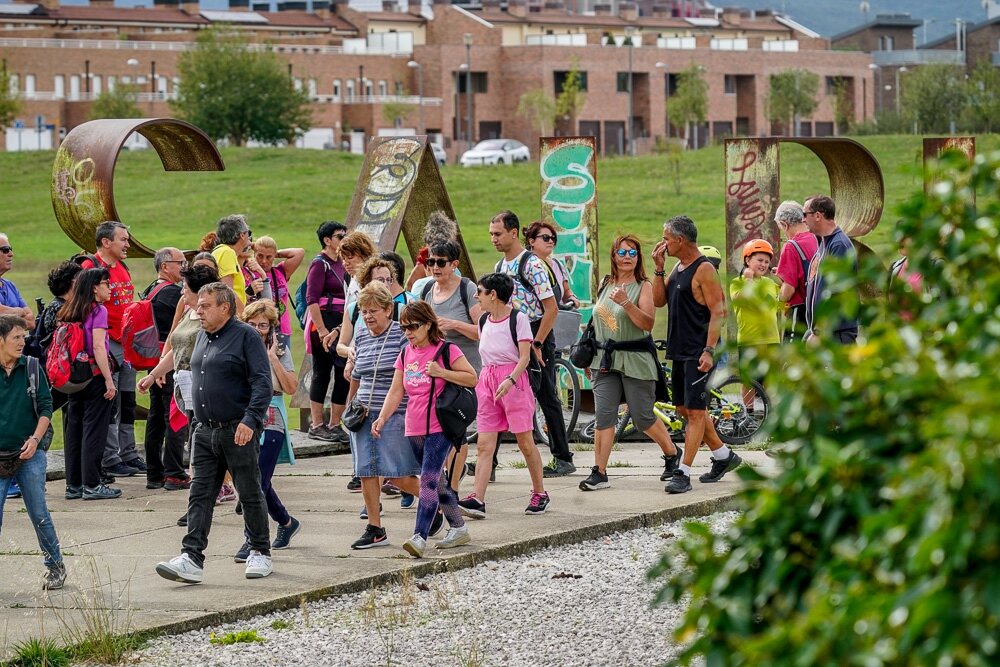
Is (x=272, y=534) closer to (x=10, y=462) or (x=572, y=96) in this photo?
(x=10, y=462)

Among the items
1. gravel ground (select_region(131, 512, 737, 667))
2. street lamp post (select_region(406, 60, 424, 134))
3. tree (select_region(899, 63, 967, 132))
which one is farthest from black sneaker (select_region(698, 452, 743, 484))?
street lamp post (select_region(406, 60, 424, 134))

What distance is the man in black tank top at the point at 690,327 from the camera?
888 centimetres

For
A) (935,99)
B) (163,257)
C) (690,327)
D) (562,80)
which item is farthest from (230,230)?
(562,80)

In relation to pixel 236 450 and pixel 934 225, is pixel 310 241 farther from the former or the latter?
pixel 934 225

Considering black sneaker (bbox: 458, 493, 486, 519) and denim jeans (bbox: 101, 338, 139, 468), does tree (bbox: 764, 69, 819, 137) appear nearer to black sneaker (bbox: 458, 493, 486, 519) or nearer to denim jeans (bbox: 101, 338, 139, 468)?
denim jeans (bbox: 101, 338, 139, 468)

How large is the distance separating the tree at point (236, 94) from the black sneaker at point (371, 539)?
2567 inches

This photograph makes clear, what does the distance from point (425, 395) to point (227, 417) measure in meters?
1.05

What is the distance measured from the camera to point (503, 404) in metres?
8.53

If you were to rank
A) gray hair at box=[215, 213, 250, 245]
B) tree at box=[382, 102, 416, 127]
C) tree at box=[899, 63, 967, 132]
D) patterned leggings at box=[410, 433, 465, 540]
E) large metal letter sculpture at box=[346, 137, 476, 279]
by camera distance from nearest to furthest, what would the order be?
patterned leggings at box=[410, 433, 465, 540] < gray hair at box=[215, 213, 250, 245] < large metal letter sculpture at box=[346, 137, 476, 279] < tree at box=[899, 63, 967, 132] < tree at box=[382, 102, 416, 127]

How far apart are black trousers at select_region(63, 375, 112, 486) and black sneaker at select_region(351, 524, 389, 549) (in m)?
2.60

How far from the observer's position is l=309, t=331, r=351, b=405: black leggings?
11.2 meters

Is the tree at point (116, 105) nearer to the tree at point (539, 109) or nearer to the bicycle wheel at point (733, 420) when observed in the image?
the tree at point (539, 109)

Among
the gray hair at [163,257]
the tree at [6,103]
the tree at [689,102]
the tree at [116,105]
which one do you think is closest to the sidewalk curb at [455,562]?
the gray hair at [163,257]

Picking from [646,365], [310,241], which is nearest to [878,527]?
[646,365]
